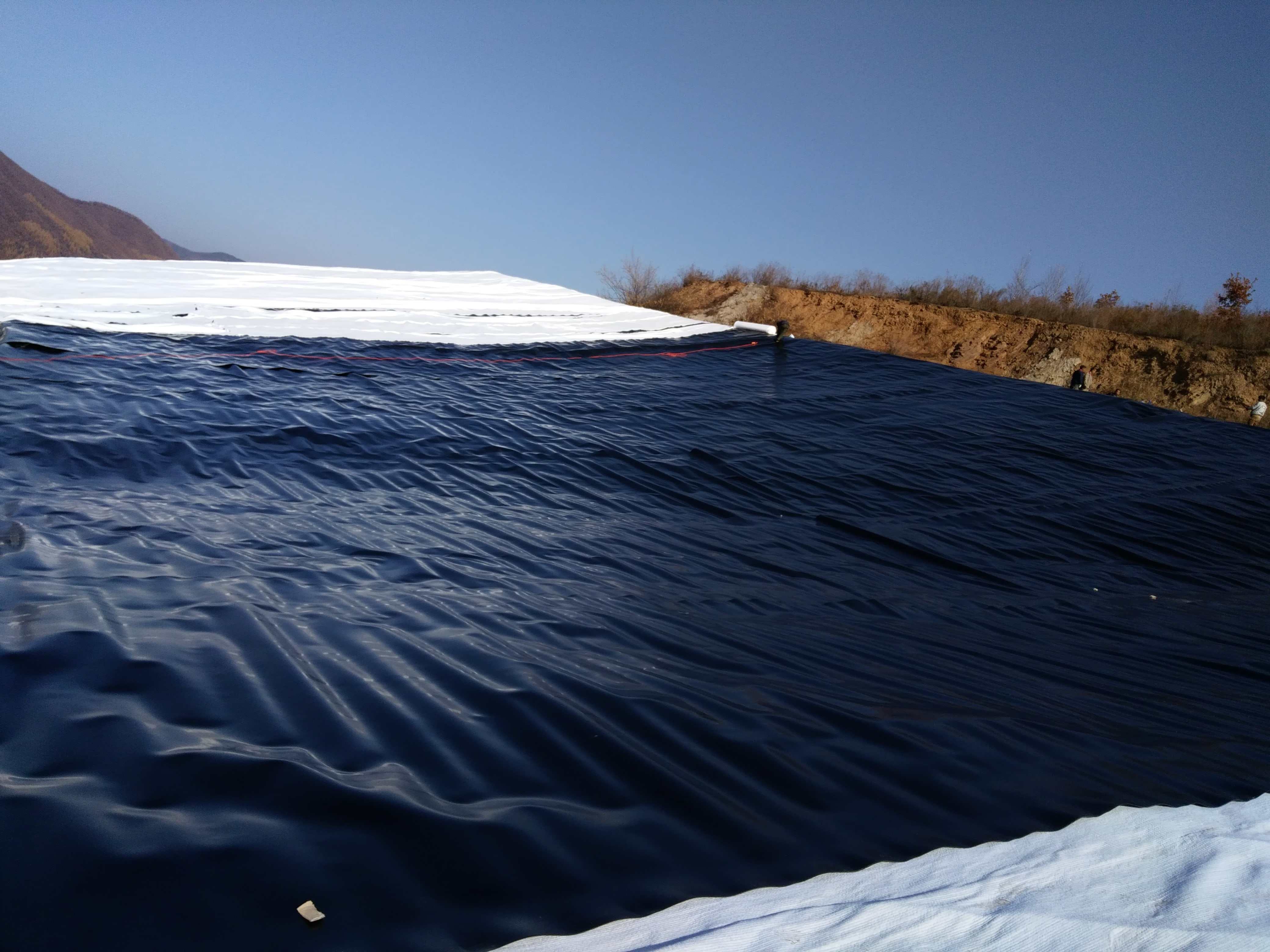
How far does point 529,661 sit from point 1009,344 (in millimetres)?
13082

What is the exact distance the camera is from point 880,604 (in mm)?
2484

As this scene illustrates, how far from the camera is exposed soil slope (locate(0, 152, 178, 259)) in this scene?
34.3 m

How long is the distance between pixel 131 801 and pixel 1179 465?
5317 mm

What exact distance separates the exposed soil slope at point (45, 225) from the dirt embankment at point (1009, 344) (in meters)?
20.7

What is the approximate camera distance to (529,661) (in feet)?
5.58

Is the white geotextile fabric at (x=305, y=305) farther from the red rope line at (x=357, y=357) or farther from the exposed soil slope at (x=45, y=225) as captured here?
the exposed soil slope at (x=45, y=225)

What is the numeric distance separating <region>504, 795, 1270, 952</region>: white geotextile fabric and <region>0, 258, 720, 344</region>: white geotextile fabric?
18.0 ft

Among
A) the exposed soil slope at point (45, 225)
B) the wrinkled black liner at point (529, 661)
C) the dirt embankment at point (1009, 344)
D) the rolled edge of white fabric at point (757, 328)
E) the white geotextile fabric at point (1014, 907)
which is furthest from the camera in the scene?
the exposed soil slope at point (45, 225)

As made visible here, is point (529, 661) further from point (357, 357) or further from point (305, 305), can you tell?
point (305, 305)

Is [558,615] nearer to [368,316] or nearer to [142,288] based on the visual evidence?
[368,316]

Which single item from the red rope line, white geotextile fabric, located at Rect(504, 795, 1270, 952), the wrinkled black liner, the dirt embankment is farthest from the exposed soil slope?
white geotextile fabric, located at Rect(504, 795, 1270, 952)

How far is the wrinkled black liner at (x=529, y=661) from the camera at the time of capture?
1.06 meters

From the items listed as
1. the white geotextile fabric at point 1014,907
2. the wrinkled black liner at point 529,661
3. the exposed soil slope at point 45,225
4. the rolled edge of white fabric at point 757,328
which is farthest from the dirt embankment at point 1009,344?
the exposed soil slope at point 45,225

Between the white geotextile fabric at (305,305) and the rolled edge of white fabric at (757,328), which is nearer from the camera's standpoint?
the white geotextile fabric at (305,305)
